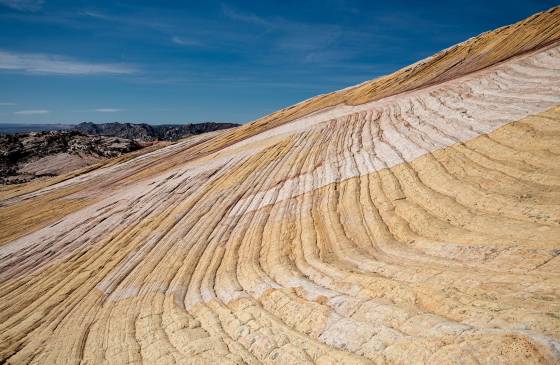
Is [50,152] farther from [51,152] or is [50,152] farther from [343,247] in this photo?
[343,247]

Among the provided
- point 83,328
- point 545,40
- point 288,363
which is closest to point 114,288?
point 83,328

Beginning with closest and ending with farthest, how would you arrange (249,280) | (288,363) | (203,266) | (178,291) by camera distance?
1. (288,363)
2. (249,280)
3. (178,291)
4. (203,266)

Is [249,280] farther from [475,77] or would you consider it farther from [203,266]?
[475,77]

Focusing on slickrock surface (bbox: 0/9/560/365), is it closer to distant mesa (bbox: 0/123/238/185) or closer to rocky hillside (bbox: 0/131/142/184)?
distant mesa (bbox: 0/123/238/185)

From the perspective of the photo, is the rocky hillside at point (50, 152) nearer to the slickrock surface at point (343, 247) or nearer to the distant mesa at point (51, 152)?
the distant mesa at point (51, 152)

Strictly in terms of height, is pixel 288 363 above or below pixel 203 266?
above

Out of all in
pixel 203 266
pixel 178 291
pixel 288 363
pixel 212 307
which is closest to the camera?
pixel 288 363

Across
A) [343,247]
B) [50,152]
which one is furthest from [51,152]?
[343,247]
